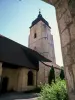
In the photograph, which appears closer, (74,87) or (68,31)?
(74,87)

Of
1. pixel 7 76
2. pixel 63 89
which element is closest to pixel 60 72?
pixel 7 76

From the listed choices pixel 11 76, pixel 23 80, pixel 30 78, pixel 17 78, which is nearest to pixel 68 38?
pixel 23 80

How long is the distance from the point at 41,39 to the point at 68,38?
25009 millimetres

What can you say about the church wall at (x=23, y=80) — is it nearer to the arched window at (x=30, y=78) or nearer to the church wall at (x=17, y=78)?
the church wall at (x=17, y=78)

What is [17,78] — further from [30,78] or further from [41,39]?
[41,39]

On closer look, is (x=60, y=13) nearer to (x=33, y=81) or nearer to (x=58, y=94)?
(x=58, y=94)

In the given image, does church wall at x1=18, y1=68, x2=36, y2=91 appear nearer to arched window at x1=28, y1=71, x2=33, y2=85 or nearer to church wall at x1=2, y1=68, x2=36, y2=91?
church wall at x1=2, y1=68, x2=36, y2=91

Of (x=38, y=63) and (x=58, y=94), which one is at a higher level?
(x=38, y=63)

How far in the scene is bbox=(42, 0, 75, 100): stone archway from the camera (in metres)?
1.29

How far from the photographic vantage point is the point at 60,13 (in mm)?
1614

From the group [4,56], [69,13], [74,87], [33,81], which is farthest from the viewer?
[33,81]

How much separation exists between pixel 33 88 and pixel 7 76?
4.17 m

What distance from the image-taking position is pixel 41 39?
2628 cm

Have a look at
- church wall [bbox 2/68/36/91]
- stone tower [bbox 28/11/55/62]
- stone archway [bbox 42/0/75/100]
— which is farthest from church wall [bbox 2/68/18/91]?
stone archway [bbox 42/0/75/100]
